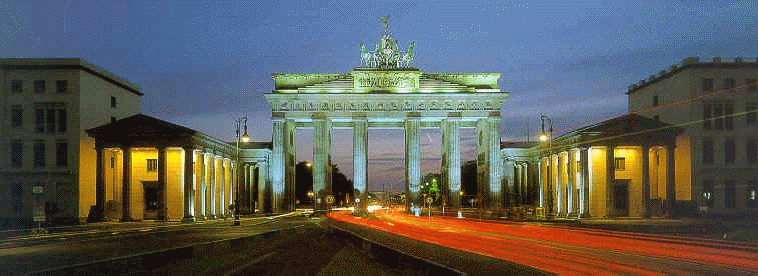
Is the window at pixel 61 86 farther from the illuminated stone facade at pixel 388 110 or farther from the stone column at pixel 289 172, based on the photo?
the stone column at pixel 289 172

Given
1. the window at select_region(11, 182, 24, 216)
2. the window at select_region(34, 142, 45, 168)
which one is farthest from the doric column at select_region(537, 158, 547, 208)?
the window at select_region(11, 182, 24, 216)

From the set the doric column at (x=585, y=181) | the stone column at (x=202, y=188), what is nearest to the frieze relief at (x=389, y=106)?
the stone column at (x=202, y=188)

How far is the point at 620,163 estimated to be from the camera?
10081cm

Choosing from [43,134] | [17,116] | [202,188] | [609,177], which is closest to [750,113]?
[609,177]

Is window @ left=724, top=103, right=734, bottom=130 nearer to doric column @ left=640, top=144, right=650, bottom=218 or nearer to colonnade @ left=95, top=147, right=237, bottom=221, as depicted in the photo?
doric column @ left=640, top=144, right=650, bottom=218

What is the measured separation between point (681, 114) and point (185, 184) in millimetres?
55000

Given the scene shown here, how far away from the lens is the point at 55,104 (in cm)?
9256

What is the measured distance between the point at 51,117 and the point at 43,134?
2082mm

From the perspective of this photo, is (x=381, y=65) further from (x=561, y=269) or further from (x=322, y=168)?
(x=561, y=269)

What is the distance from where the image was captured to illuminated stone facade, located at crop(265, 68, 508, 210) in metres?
127

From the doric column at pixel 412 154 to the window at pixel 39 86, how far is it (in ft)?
174

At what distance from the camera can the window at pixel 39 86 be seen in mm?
92625

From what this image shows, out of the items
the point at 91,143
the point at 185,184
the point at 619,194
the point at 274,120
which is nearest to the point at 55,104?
the point at 91,143

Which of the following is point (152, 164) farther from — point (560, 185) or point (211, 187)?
point (560, 185)
